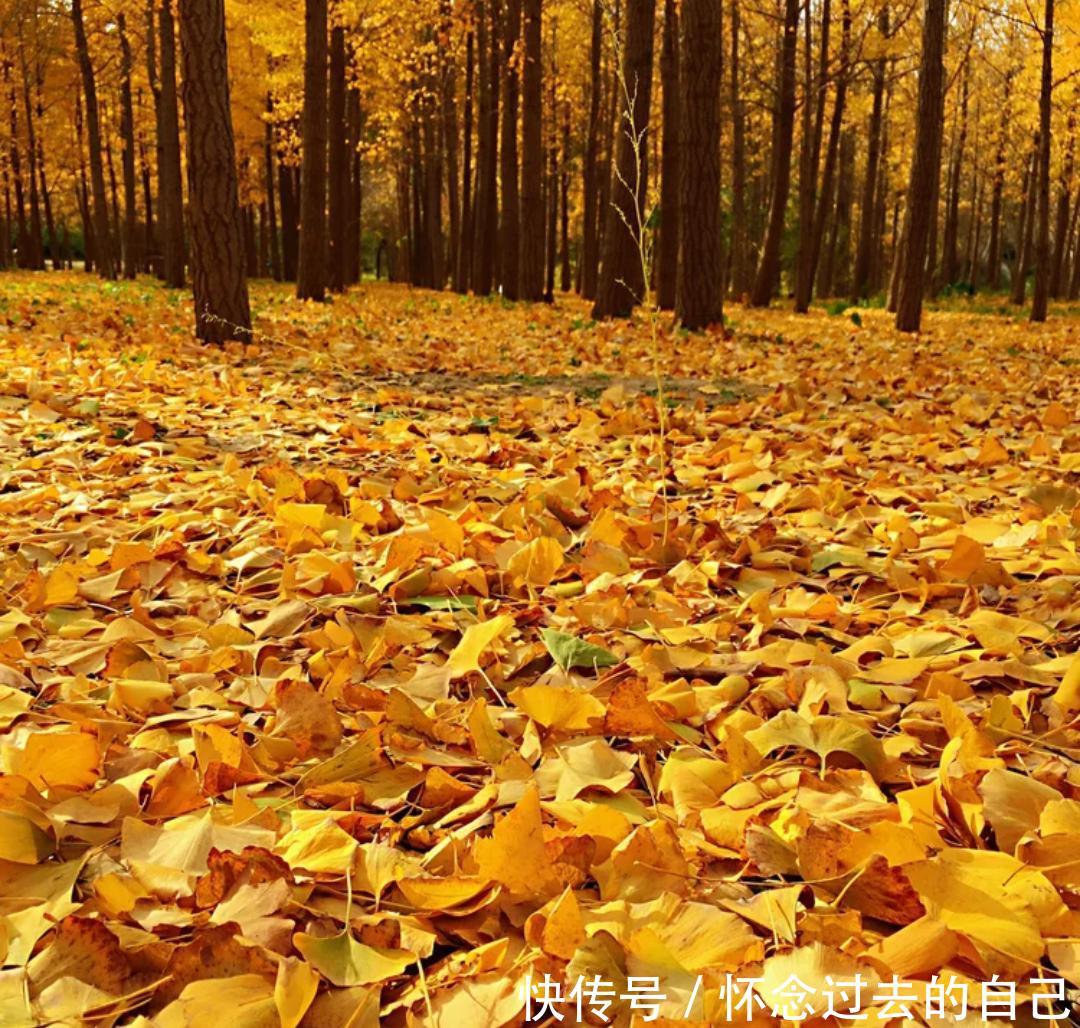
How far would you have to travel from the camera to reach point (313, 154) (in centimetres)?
1133

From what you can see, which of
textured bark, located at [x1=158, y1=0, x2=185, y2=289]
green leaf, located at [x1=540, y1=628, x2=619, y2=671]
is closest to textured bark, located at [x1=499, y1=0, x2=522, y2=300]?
textured bark, located at [x1=158, y1=0, x2=185, y2=289]

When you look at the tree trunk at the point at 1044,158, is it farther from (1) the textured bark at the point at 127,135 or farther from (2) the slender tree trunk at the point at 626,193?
(1) the textured bark at the point at 127,135

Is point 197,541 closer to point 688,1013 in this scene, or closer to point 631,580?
point 631,580

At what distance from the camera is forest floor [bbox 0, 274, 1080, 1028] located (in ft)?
3.44

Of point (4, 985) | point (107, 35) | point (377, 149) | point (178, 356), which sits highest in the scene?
point (107, 35)

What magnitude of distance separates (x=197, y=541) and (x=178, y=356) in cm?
395

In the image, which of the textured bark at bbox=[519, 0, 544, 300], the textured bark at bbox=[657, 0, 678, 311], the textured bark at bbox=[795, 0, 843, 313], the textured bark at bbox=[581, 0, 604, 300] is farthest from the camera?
the textured bark at bbox=[581, 0, 604, 300]

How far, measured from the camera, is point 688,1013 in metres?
0.97

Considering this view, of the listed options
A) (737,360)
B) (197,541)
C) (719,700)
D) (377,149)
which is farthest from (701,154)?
(377,149)

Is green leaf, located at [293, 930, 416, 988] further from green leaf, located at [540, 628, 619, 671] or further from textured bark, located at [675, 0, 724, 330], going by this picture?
textured bark, located at [675, 0, 724, 330]

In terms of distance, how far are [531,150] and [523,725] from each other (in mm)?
12520

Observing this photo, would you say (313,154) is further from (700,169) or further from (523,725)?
(523,725)

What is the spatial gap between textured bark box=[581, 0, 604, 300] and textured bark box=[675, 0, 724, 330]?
6466 millimetres

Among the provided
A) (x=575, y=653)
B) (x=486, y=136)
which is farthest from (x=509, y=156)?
(x=575, y=653)
